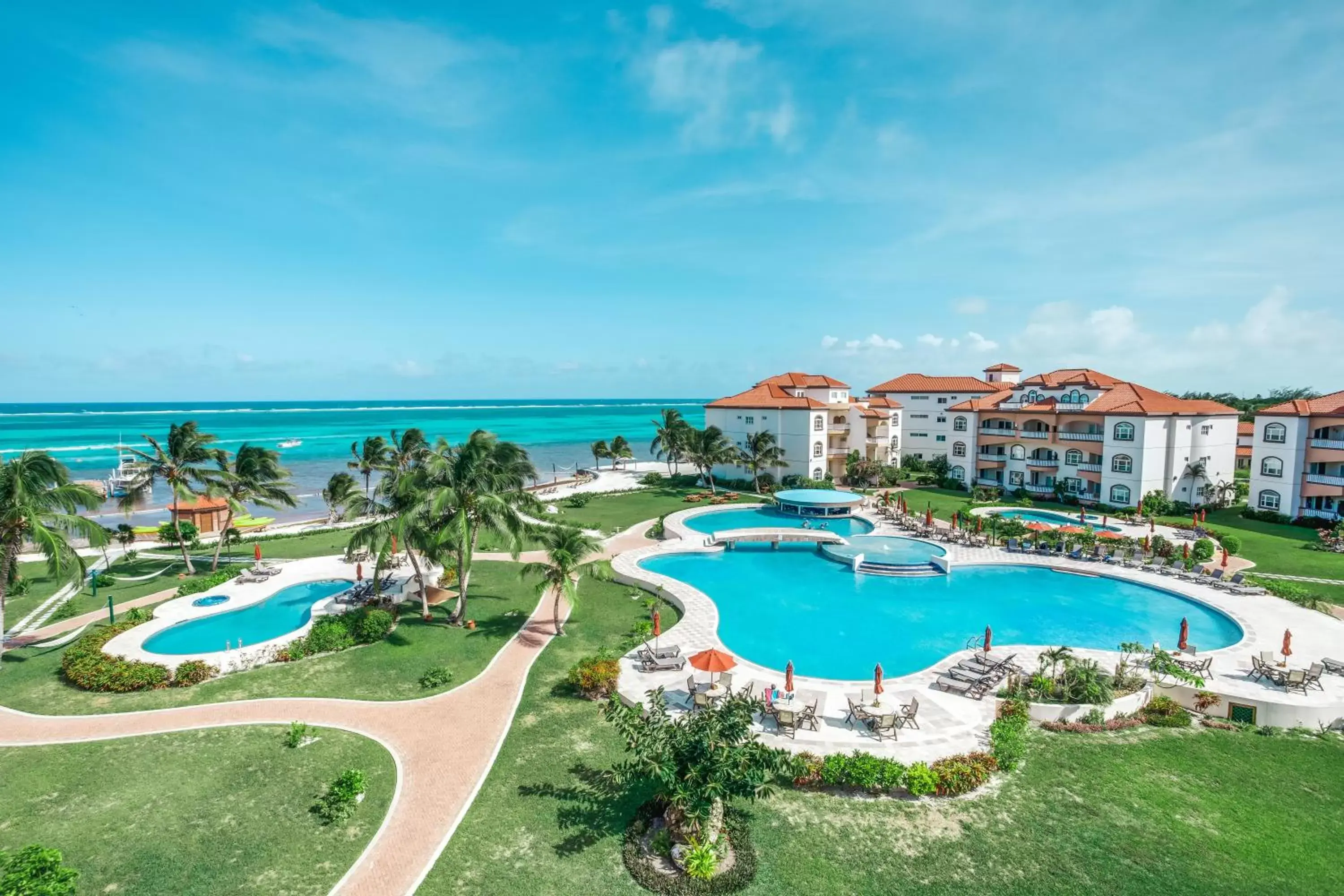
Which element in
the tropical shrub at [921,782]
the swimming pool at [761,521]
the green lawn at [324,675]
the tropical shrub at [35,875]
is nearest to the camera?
the tropical shrub at [35,875]

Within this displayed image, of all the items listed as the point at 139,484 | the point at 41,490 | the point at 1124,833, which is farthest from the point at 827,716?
the point at 139,484

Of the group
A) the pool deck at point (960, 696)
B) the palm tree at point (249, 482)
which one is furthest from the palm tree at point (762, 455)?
the palm tree at point (249, 482)

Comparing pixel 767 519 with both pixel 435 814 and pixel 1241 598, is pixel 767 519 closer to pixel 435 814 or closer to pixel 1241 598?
pixel 1241 598

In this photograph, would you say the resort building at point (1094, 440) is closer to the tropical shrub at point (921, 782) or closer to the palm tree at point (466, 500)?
the tropical shrub at point (921, 782)

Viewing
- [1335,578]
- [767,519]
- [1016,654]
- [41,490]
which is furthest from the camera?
[767,519]

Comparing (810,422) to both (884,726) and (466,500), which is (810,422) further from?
(884,726)

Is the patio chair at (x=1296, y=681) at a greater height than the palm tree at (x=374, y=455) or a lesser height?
lesser

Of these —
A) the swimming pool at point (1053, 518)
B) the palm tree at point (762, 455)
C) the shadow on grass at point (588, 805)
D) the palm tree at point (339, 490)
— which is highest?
the palm tree at point (762, 455)
